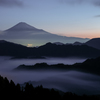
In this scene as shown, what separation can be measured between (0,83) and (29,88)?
25.7 m

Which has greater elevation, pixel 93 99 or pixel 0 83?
pixel 0 83

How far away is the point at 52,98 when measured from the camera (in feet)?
408

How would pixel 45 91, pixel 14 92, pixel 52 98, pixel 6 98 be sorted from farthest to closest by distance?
pixel 45 91, pixel 52 98, pixel 14 92, pixel 6 98

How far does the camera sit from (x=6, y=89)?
116 m

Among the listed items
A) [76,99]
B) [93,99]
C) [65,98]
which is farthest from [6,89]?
[93,99]

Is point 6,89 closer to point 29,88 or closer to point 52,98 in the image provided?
point 29,88

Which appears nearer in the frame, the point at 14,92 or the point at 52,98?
the point at 14,92

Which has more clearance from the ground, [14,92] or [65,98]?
[14,92]

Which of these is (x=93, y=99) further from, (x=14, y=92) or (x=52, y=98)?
(x=14, y=92)

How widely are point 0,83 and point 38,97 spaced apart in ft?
127

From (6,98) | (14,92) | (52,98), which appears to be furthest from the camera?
(52,98)

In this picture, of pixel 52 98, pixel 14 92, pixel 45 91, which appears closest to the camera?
pixel 14 92

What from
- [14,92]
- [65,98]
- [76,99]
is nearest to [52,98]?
[65,98]

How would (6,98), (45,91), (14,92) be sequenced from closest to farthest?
1. (6,98)
2. (14,92)
3. (45,91)
